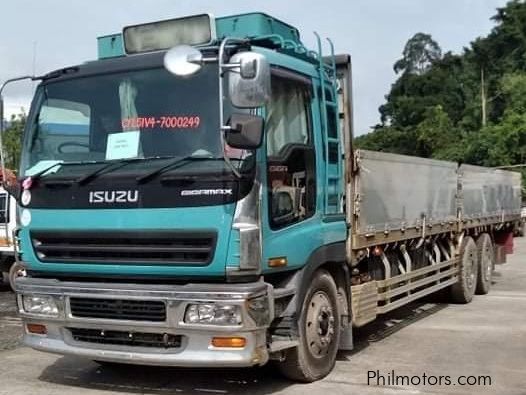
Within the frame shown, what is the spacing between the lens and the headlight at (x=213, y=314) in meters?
5.20

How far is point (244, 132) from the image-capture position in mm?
5055

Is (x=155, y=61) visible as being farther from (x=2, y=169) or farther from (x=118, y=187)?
(x=2, y=169)

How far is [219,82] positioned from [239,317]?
1.68 metres

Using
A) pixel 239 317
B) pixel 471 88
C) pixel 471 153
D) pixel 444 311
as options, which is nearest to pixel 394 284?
pixel 444 311

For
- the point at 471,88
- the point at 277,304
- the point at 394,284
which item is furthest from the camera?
the point at 471,88

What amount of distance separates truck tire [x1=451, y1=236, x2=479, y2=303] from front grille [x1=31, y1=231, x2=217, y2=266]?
644 centimetres

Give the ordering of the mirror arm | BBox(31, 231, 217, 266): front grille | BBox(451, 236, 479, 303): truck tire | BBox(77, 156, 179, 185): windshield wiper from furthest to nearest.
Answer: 1. BBox(451, 236, 479, 303): truck tire
2. BBox(77, 156, 179, 185): windshield wiper
3. BBox(31, 231, 217, 266): front grille
4. the mirror arm

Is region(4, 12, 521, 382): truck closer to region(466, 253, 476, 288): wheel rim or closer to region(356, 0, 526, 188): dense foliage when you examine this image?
region(466, 253, 476, 288): wheel rim

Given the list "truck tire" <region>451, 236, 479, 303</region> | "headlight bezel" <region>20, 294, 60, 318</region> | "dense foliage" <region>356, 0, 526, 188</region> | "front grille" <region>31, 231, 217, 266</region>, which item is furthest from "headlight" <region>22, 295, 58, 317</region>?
"dense foliage" <region>356, 0, 526, 188</region>

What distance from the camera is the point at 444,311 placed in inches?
411

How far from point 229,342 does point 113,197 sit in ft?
4.50

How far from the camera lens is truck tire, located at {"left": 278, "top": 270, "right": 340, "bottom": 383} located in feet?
19.7

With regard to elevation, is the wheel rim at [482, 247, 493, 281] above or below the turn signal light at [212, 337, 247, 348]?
below

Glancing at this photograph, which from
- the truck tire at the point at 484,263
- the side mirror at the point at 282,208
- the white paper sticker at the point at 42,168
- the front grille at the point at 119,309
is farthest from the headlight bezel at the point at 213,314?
the truck tire at the point at 484,263
